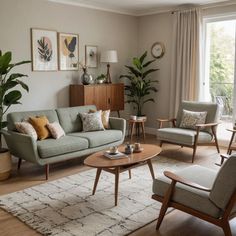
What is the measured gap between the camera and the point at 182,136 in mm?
4812

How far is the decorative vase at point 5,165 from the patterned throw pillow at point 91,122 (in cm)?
134

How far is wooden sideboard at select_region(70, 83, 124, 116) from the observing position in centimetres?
547

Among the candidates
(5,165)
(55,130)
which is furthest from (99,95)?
(5,165)

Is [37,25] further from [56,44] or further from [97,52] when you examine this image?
[97,52]

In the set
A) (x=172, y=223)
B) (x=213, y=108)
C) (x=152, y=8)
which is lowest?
(x=172, y=223)

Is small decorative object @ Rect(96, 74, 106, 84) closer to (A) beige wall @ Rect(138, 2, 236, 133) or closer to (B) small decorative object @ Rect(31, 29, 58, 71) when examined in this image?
(B) small decorative object @ Rect(31, 29, 58, 71)

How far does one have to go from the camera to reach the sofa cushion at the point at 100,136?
14.8ft

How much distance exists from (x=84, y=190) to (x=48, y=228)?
3.02ft

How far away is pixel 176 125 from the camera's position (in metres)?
5.50

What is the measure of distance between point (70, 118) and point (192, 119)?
2.06m

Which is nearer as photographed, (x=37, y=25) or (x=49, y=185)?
(x=49, y=185)

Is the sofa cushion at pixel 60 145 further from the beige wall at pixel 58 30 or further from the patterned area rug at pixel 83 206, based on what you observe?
the beige wall at pixel 58 30

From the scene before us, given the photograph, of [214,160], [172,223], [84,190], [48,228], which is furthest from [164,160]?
[48,228]

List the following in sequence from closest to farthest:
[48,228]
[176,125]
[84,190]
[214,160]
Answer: [48,228], [84,190], [214,160], [176,125]
